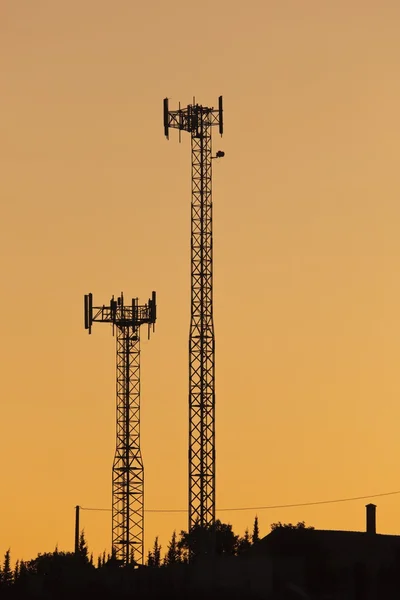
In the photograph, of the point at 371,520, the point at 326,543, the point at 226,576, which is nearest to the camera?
the point at 226,576

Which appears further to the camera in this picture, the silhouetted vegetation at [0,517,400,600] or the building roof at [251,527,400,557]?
the building roof at [251,527,400,557]

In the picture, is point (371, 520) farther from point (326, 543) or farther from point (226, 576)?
point (226, 576)

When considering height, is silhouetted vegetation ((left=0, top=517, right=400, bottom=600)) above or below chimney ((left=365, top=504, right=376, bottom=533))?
below

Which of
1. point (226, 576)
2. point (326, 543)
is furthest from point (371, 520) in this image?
point (226, 576)

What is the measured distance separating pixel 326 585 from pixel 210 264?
2110cm

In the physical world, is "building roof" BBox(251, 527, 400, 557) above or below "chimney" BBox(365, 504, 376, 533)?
below

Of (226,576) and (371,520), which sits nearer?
(226,576)

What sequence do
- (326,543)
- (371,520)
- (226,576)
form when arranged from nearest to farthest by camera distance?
1. (226,576)
2. (326,543)
3. (371,520)

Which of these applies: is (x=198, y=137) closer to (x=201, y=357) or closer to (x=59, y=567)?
(x=201, y=357)

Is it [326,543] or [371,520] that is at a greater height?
[371,520]

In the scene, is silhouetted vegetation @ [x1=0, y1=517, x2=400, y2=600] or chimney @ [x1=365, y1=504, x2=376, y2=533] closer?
silhouetted vegetation @ [x1=0, y1=517, x2=400, y2=600]

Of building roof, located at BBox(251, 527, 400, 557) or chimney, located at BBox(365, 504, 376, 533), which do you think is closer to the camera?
building roof, located at BBox(251, 527, 400, 557)

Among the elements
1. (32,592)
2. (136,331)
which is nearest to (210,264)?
(136,331)

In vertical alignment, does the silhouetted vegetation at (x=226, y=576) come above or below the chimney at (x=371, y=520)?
below
